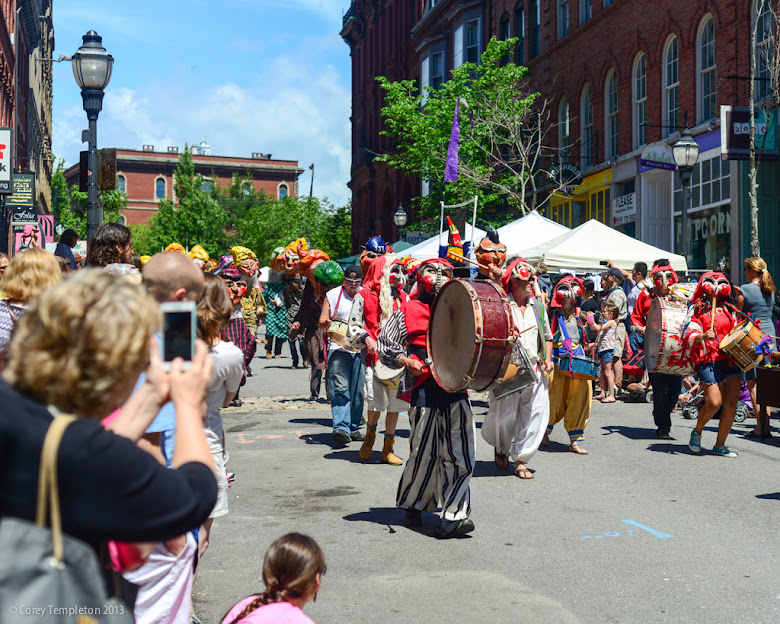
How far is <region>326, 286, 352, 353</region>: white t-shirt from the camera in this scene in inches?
417

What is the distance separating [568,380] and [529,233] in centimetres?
1022

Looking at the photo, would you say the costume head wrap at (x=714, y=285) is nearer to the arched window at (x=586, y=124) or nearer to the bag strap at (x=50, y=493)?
the bag strap at (x=50, y=493)

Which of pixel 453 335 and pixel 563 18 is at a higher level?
pixel 563 18

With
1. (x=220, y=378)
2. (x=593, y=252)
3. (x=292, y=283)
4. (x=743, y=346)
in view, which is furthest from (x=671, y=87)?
(x=220, y=378)

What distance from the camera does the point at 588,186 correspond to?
29.9 metres

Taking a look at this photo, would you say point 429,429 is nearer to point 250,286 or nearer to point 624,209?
point 250,286

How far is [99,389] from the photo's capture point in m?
2.00

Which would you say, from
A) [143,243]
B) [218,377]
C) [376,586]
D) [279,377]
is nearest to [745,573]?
[376,586]

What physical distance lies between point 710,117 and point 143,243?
63525mm

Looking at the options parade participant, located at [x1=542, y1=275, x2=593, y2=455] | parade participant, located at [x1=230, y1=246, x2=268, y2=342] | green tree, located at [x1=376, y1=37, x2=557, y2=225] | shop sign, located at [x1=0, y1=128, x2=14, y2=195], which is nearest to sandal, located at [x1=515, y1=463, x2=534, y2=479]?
parade participant, located at [x1=542, y1=275, x2=593, y2=455]

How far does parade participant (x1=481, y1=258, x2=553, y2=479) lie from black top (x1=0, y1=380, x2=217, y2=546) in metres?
6.49

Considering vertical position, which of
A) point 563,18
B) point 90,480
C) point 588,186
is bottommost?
point 90,480

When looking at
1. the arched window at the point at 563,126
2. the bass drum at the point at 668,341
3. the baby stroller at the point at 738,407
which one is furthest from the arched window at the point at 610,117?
the bass drum at the point at 668,341

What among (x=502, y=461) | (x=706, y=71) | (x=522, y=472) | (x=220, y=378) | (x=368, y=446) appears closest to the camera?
(x=220, y=378)
